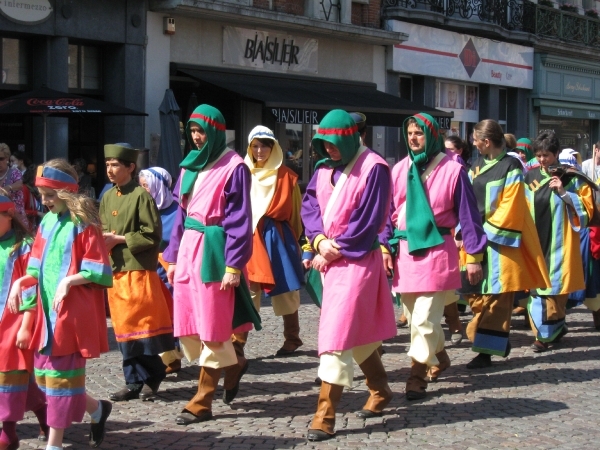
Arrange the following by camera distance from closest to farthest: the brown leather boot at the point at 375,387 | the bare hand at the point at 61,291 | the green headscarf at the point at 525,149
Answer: the bare hand at the point at 61,291 → the brown leather boot at the point at 375,387 → the green headscarf at the point at 525,149

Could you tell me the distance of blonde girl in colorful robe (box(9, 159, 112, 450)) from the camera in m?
5.42

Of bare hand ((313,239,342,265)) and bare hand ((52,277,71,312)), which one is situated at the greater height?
bare hand ((313,239,342,265))

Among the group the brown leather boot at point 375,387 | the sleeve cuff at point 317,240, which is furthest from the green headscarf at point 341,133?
Result: the brown leather boot at point 375,387

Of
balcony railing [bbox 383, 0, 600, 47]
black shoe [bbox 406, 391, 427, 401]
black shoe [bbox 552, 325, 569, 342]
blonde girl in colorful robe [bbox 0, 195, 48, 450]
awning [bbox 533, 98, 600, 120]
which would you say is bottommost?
black shoe [bbox 406, 391, 427, 401]

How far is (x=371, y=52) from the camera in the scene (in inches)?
885

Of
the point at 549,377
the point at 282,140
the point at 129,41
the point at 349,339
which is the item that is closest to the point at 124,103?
the point at 129,41

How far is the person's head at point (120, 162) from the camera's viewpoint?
682cm

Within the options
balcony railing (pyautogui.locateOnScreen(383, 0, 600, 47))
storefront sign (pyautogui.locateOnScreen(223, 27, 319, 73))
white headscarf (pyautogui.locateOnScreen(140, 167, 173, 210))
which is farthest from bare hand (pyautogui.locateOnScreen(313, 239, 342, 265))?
balcony railing (pyautogui.locateOnScreen(383, 0, 600, 47))

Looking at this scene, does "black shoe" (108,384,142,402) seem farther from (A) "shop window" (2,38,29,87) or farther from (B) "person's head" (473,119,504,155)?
(A) "shop window" (2,38,29,87)

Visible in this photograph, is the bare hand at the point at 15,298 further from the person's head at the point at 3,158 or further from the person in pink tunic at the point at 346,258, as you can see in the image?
the person's head at the point at 3,158

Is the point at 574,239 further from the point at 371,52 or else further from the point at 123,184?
the point at 371,52

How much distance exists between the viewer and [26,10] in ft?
49.9

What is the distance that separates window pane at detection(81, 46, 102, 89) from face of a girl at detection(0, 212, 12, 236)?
11.5 m

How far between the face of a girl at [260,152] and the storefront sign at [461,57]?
48.2 feet
